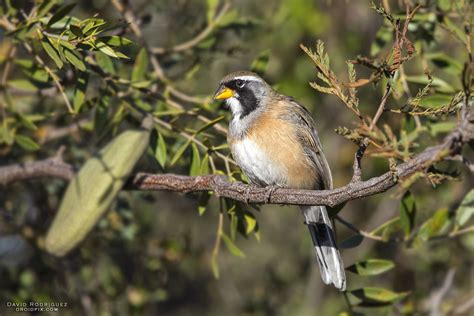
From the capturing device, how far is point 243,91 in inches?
185

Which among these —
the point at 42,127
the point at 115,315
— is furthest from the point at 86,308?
the point at 42,127

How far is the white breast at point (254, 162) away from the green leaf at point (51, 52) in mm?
1367

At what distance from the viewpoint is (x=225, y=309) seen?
24.4 feet

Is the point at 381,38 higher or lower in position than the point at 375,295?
higher

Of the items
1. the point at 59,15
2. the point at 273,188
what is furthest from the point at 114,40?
the point at 273,188

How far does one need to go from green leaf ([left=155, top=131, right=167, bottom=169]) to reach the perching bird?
1.63 ft

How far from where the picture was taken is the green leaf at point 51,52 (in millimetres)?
3253

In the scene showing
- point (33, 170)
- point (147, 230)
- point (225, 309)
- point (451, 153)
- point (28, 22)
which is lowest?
point (225, 309)

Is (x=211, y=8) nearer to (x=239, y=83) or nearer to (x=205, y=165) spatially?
(x=239, y=83)

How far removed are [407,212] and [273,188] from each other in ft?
2.62

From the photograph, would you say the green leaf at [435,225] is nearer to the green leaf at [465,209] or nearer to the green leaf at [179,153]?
the green leaf at [465,209]

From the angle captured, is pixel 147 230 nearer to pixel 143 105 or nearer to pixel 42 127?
pixel 42 127

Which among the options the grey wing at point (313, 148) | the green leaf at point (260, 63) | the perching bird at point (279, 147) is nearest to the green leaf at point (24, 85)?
the perching bird at point (279, 147)

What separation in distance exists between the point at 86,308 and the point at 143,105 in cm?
173
